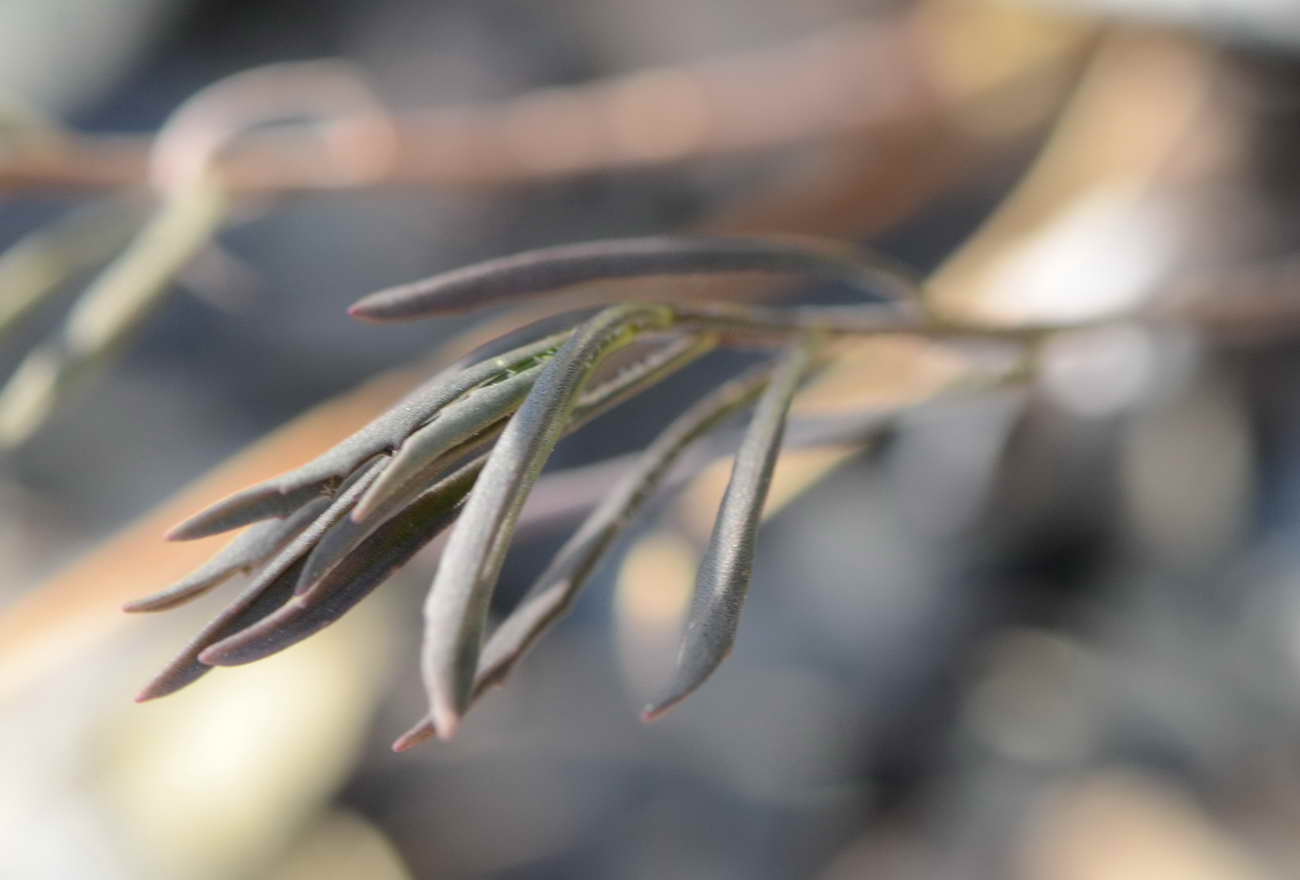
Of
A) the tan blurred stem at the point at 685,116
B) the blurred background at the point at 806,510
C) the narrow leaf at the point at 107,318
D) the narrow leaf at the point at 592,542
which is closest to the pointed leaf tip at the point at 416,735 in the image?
the narrow leaf at the point at 592,542

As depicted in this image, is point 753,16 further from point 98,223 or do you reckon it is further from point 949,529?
point 98,223

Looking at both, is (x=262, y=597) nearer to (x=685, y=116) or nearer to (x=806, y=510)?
(x=806, y=510)

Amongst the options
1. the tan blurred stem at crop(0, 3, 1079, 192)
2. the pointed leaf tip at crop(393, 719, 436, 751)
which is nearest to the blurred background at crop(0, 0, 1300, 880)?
the tan blurred stem at crop(0, 3, 1079, 192)

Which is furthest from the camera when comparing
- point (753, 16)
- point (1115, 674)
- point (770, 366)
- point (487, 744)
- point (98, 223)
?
point (753, 16)

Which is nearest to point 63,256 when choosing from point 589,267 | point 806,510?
point 589,267

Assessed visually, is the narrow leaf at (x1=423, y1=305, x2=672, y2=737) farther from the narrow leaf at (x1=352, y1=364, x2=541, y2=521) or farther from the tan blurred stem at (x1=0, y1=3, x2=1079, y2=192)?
the tan blurred stem at (x1=0, y1=3, x2=1079, y2=192)

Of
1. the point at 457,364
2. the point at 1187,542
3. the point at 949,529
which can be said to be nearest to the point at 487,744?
the point at 949,529

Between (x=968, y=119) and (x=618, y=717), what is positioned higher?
(x=968, y=119)
